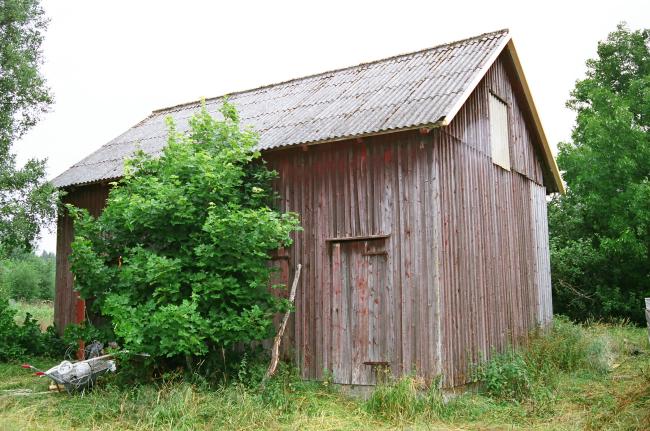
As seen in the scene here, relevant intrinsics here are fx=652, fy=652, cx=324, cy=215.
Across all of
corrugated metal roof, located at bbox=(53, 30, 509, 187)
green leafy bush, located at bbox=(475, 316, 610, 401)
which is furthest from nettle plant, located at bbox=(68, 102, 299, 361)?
green leafy bush, located at bbox=(475, 316, 610, 401)

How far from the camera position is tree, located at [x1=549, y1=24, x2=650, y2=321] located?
21609 millimetres

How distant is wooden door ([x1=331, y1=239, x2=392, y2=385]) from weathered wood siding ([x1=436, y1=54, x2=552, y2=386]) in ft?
A: 3.30

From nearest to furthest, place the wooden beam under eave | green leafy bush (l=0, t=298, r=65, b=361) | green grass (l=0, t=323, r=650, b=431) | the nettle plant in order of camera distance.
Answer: green grass (l=0, t=323, r=650, b=431)
the nettle plant
the wooden beam under eave
green leafy bush (l=0, t=298, r=65, b=361)

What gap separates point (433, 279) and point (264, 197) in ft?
11.6

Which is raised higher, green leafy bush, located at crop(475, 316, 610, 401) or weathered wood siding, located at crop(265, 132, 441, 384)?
weathered wood siding, located at crop(265, 132, 441, 384)

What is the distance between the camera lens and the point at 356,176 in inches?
438

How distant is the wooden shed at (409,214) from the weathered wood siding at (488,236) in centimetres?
4

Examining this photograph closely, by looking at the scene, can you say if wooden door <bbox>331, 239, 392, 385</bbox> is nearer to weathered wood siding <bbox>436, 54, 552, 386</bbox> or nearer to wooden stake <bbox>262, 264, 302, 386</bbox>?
wooden stake <bbox>262, 264, 302, 386</bbox>

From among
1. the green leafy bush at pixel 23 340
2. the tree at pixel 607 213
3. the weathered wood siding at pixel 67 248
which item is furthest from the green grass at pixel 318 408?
the tree at pixel 607 213

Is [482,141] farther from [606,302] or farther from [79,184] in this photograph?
[606,302]

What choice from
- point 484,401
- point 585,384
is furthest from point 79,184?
point 585,384

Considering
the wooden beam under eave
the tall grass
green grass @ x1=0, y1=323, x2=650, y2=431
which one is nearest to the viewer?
green grass @ x1=0, y1=323, x2=650, y2=431

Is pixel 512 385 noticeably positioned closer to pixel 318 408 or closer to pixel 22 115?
pixel 318 408

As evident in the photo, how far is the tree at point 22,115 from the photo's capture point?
14.9 metres
